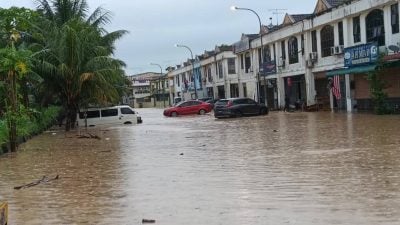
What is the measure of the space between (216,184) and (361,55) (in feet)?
84.1

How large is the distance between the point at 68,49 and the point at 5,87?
1298 cm

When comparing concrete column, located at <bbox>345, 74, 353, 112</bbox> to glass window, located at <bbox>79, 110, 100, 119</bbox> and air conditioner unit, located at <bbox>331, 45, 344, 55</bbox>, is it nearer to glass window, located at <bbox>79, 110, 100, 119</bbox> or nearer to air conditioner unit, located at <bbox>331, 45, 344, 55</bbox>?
air conditioner unit, located at <bbox>331, 45, 344, 55</bbox>

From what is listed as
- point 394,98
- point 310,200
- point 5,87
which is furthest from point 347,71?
point 310,200

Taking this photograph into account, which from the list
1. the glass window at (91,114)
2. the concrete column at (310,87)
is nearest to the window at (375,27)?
the concrete column at (310,87)

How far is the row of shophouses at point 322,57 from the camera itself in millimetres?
32875

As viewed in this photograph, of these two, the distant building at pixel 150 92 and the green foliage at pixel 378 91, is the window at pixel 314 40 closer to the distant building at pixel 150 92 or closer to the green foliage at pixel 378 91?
the green foliage at pixel 378 91

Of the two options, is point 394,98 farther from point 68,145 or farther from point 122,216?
point 122,216

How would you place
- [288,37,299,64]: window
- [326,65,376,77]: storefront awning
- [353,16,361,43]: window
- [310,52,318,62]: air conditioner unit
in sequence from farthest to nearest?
[288,37,299,64]: window → [310,52,318,62]: air conditioner unit → [353,16,361,43]: window → [326,65,376,77]: storefront awning

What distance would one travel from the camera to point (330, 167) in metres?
11.8

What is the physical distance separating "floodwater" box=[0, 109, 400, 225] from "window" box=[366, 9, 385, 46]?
52.9ft

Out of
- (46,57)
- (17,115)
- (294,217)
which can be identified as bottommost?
(294,217)

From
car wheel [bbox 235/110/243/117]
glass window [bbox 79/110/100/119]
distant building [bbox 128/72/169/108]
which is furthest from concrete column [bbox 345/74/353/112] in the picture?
distant building [bbox 128/72/169/108]

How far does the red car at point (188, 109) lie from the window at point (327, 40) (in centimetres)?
1299

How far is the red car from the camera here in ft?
163
